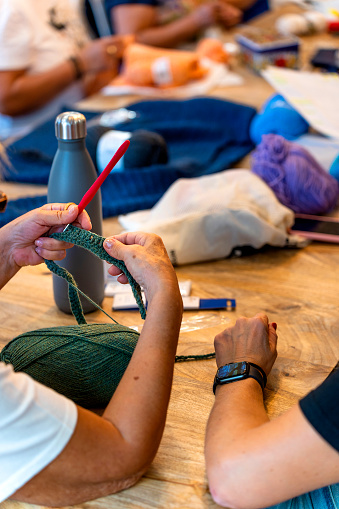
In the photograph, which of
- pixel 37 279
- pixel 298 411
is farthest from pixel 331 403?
pixel 37 279

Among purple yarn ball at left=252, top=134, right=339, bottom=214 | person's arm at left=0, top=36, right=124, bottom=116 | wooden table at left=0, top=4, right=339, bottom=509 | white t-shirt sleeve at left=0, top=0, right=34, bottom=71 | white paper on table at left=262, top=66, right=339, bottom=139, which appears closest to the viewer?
wooden table at left=0, top=4, right=339, bottom=509

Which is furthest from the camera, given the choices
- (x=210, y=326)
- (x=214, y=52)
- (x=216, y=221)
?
(x=214, y=52)

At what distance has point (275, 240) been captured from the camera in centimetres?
102

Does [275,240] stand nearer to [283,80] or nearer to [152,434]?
[152,434]

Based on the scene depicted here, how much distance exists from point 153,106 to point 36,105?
22.7 inches

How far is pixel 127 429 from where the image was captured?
1.72 ft

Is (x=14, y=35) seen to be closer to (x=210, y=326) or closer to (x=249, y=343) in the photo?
(x=210, y=326)

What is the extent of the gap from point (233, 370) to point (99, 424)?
222 millimetres

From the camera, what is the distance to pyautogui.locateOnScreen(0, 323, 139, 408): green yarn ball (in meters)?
0.65

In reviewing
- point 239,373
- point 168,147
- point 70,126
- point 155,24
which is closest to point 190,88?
point 168,147

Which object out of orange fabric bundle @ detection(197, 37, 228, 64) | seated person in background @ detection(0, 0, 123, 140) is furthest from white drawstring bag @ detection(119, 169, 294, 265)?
orange fabric bundle @ detection(197, 37, 228, 64)

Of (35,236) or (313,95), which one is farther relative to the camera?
(313,95)

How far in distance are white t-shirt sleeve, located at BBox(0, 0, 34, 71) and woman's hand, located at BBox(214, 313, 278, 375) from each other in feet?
4.76

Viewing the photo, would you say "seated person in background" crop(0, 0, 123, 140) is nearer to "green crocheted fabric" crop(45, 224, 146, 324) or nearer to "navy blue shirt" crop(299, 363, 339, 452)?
"green crocheted fabric" crop(45, 224, 146, 324)
